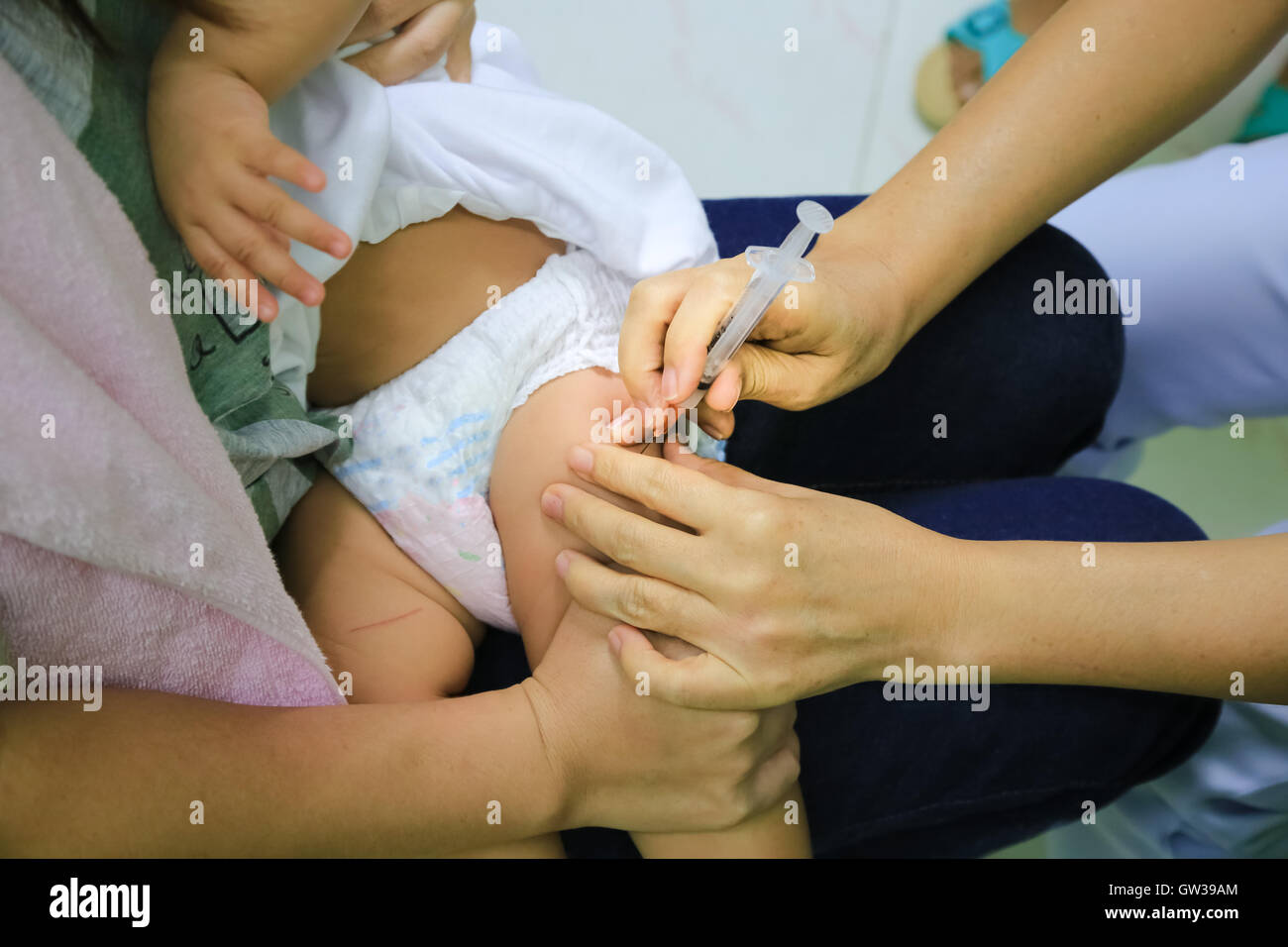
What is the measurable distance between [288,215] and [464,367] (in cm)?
20

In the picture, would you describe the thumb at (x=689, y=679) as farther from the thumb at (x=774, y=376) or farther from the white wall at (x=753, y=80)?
the white wall at (x=753, y=80)

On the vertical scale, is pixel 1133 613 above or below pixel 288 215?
below

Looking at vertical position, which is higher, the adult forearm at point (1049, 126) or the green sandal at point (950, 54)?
the green sandal at point (950, 54)

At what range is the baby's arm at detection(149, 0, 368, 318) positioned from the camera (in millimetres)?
534

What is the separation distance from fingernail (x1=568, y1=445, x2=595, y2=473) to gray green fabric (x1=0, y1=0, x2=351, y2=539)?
187mm

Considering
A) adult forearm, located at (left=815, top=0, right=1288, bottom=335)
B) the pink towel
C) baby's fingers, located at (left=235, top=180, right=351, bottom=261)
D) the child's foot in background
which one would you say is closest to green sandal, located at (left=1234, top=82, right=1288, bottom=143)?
the child's foot in background

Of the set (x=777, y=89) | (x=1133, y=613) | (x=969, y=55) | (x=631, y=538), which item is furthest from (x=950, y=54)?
(x=631, y=538)

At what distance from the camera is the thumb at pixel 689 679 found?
583mm

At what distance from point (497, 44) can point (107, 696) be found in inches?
24.0

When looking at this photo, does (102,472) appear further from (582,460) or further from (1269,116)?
(1269,116)

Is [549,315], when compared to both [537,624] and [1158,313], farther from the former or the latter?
[1158,313]

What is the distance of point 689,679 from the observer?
58 centimetres

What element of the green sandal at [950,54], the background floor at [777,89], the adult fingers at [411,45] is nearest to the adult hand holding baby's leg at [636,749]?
the adult fingers at [411,45]

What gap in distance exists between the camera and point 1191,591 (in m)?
0.64
